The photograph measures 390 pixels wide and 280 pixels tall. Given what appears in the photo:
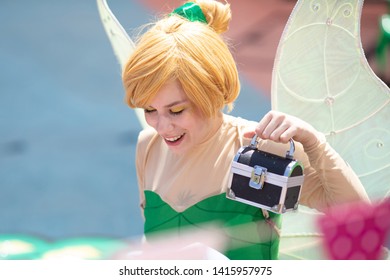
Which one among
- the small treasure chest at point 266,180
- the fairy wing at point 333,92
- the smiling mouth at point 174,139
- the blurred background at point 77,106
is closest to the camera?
the small treasure chest at point 266,180

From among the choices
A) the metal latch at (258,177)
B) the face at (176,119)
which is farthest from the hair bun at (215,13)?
the metal latch at (258,177)

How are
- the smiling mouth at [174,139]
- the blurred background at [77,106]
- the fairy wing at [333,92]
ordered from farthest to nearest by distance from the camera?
1. the blurred background at [77,106]
2. the fairy wing at [333,92]
3. the smiling mouth at [174,139]

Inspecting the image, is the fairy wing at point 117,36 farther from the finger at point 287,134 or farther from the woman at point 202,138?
the finger at point 287,134

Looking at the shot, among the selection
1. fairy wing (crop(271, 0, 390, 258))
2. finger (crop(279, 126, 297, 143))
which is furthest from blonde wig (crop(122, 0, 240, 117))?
fairy wing (crop(271, 0, 390, 258))

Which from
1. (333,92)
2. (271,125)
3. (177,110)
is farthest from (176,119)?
(333,92)

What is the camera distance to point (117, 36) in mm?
1329

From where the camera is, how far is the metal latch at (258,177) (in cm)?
91

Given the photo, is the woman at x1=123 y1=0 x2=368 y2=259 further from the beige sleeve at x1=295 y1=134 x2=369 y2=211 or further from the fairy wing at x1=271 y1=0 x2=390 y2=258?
the fairy wing at x1=271 y1=0 x2=390 y2=258

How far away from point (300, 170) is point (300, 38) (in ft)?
1.29

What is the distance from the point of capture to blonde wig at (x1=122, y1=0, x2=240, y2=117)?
3.14 feet

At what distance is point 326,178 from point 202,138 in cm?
20

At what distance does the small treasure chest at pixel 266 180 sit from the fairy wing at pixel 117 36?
0.43 meters

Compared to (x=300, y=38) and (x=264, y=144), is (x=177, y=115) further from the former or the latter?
(x=300, y=38)

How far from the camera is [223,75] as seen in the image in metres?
0.98
